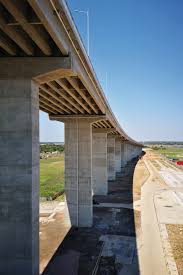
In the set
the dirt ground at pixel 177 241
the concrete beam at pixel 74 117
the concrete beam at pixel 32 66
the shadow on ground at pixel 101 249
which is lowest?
the shadow on ground at pixel 101 249

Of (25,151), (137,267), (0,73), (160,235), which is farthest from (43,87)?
(160,235)

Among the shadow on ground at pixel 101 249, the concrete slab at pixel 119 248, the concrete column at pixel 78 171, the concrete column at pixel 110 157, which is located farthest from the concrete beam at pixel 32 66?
the concrete column at pixel 110 157

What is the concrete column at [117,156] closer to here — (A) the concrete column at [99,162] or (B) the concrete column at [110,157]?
(B) the concrete column at [110,157]

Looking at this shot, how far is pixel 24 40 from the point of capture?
12.0 m

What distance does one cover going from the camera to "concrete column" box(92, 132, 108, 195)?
42531 millimetres

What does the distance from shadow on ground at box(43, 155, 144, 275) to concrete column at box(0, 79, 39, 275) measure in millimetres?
4673

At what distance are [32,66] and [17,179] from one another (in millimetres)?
4754

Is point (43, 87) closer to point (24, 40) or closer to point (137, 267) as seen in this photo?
point (24, 40)

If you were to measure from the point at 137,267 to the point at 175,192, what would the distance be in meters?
27.1

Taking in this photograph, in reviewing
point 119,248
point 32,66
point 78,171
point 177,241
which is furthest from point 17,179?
point 78,171

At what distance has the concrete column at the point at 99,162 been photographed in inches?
1674

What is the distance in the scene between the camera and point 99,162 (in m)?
43.1

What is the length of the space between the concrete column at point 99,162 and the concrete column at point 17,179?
94.8 feet

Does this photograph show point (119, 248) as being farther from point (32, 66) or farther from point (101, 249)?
point (32, 66)
